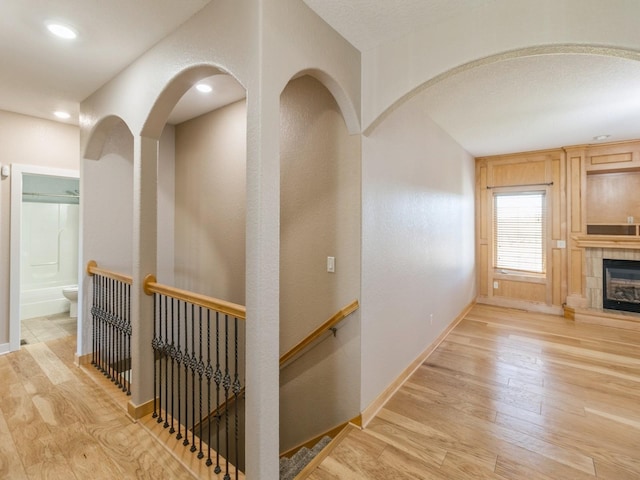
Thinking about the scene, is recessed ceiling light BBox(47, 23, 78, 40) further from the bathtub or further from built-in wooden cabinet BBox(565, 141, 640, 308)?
built-in wooden cabinet BBox(565, 141, 640, 308)

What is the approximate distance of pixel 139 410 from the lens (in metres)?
2.27

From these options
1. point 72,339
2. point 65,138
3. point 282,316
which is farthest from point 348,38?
point 72,339

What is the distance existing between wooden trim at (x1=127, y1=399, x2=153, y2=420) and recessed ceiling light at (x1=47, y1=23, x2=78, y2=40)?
258 centimetres

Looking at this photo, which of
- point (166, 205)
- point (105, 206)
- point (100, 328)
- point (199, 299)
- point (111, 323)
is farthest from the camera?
point (166, 205)

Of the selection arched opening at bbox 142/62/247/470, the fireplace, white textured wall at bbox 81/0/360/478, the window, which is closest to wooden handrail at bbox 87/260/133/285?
arched opening at bbox 142/62/247/470

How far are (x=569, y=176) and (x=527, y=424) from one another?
4.24 metres

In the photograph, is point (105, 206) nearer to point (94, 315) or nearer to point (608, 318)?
point (94, 315)

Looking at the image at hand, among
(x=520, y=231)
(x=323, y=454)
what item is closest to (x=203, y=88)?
(x=323, y=454)

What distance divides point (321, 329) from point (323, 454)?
777 mm

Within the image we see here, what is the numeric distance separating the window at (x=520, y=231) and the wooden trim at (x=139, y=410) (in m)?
5.59

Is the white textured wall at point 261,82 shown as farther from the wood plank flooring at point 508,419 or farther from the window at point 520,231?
the window at point 520,231

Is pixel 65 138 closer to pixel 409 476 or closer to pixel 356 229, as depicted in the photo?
pixel 356 229

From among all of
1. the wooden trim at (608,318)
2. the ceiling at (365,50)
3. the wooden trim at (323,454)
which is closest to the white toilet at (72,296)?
the ceiling at (365,50)

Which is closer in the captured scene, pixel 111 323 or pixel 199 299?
pixel 199 299
